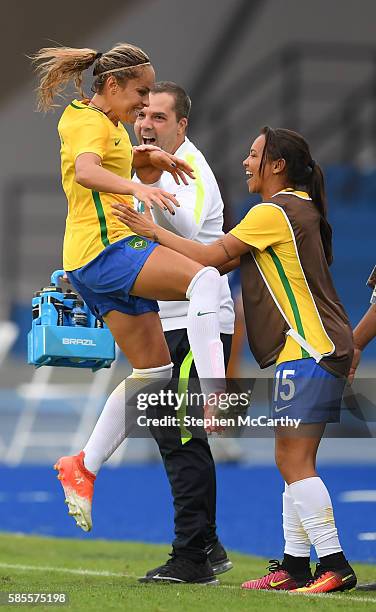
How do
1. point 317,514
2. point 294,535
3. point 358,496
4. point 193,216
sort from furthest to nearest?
point 358,496, point 193,216, point 294,535, point 317,514

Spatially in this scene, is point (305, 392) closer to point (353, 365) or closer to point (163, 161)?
point (353, 365)

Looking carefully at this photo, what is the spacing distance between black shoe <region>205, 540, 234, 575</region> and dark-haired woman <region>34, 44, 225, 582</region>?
15.3 inches

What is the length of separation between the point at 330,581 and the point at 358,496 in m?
5.08

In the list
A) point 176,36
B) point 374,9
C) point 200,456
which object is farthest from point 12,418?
point 200,456

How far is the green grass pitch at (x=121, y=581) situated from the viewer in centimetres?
453

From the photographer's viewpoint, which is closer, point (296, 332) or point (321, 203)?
point (296, 332)

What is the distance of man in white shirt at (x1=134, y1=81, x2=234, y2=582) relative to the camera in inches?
217

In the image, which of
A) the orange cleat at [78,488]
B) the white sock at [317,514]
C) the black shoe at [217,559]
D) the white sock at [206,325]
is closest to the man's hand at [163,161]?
the white sock at [206,325]

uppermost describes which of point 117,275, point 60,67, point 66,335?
point 60,67

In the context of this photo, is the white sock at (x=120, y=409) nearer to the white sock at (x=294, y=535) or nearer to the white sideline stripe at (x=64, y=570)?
the white sock at (x=294, y=535)

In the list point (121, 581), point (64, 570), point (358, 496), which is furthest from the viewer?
point (358, 496)

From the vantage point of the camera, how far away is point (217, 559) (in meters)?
5.88

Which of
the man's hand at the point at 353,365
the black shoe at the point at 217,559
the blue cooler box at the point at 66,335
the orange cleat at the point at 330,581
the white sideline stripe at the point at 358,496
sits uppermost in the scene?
the blue cooler box at the point at 66,335

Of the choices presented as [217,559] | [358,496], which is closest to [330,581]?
[217,559]
